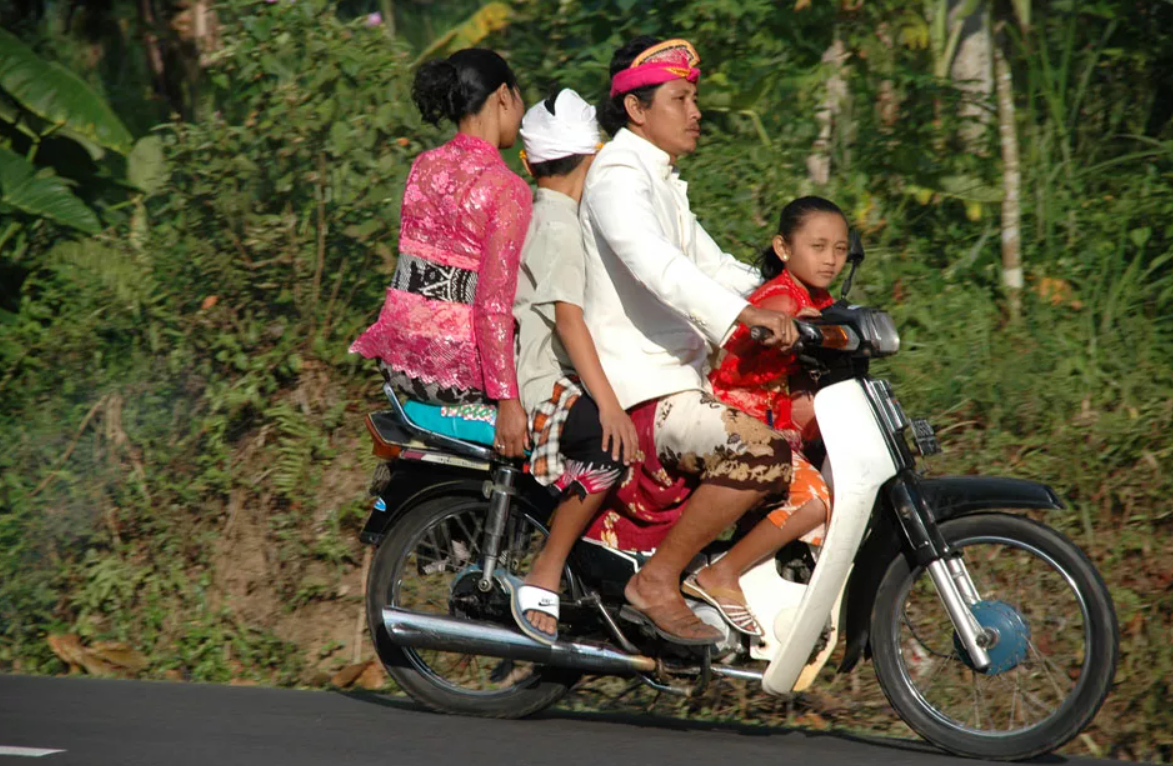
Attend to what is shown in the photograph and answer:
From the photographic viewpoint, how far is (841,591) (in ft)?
13.8

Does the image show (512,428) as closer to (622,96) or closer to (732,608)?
(732,608)

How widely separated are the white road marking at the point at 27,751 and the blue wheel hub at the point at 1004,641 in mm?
2702

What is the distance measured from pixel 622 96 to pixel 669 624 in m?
1.62

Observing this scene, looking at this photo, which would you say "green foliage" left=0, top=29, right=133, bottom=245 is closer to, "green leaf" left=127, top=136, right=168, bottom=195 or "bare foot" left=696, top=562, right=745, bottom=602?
"green leaf" left=127, top=136, right=168, bottom=195

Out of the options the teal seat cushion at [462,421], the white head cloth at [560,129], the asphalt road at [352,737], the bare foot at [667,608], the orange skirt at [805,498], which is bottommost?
the asphalt road at [352,737]

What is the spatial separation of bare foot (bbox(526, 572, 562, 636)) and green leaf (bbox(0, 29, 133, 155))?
483cm

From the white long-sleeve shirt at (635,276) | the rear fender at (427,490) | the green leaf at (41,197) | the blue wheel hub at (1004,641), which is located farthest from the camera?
the green leaf at (41,197)

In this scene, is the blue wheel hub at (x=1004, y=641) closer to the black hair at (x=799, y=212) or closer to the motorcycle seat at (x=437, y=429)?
the black hair at (x=799, y=212)

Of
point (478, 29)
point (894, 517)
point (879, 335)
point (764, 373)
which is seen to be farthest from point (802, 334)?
point (478, 29)

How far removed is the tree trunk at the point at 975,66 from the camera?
23.7 ft

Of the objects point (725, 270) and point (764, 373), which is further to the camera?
point (725, 270)

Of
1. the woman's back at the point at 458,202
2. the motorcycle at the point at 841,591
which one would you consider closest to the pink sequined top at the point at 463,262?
the woman's back at the point at 458,202

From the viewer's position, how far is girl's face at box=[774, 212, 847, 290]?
4.38m

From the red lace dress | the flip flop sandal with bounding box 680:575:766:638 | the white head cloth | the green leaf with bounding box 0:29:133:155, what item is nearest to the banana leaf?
the green leaf with bounding box 0:29:133:155
